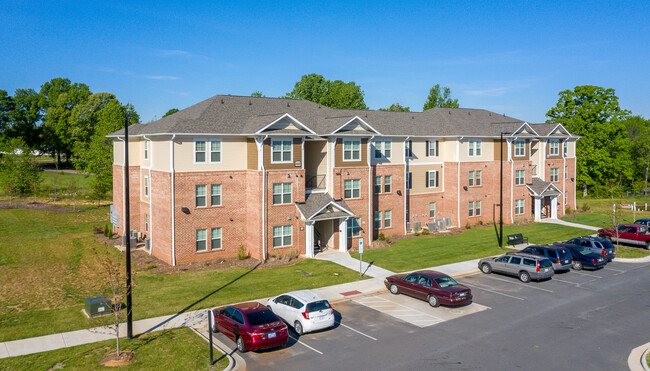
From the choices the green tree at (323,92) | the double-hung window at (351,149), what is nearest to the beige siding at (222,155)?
the double-hung window at (351,149)

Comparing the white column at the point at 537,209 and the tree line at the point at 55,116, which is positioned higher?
the tree line at the point at 55,116

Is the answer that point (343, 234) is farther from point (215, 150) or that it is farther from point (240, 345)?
point (240, 345)

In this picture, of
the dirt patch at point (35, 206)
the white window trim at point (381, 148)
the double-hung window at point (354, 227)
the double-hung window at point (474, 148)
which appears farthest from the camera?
the dirt patch at point (35, 206)

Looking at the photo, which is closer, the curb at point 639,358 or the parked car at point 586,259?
the curb at point 639,358

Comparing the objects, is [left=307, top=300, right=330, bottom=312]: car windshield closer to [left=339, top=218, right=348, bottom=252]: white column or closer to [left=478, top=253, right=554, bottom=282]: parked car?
[left=478, top=253, right=554, bottom=282]: parked car

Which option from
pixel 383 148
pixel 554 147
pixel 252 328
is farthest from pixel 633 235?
pixel 252 328

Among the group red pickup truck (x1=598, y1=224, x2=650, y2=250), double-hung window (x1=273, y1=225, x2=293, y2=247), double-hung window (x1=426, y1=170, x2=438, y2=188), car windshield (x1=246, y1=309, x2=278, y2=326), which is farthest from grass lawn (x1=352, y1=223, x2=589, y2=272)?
car windshield (x1=246, y1=309, x2=278, y2=326)

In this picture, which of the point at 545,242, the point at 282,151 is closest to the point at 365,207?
the point at 282,151

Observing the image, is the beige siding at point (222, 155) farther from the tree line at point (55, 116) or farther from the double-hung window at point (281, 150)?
the tree line at point (55, 116)
